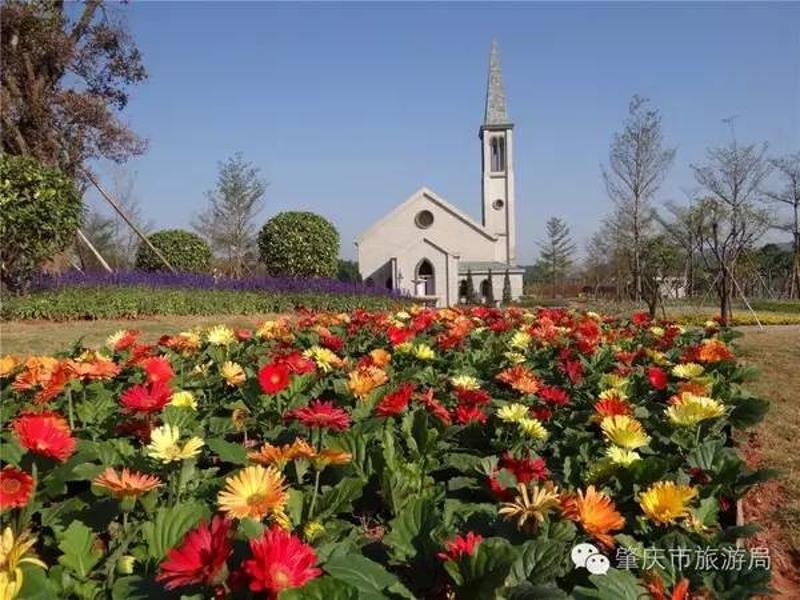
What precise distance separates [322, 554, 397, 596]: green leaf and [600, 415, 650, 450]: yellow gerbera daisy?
81 cm

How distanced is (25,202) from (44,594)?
10.8 m

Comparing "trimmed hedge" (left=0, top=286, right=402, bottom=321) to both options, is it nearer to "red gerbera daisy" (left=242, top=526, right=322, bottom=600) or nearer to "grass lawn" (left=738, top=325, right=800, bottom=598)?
"grass lawn" (left=738, top=325, right=800, bottom=598)

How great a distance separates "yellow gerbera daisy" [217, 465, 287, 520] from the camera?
1.18 metres

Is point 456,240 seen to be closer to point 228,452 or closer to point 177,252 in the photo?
point 177,252

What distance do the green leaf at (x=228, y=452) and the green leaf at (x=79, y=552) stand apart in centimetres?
43

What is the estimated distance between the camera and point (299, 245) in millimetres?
20641

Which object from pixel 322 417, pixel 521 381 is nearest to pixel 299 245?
pixel 521 381

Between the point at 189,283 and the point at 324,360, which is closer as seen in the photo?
the point at 324,360

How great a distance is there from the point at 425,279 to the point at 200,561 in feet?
103

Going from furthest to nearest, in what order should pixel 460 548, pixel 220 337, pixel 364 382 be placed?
1. pixel 220 337
2. pixel 364 382
3. pixel 460 548

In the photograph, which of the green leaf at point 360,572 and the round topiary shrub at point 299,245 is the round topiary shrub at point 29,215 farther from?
the green leaf at point 360,572

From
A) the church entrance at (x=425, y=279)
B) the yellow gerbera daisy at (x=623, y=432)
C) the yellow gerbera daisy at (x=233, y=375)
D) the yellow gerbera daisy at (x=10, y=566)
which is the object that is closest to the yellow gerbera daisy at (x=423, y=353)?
the yellow gerbera daisy at (x=233, y=375)

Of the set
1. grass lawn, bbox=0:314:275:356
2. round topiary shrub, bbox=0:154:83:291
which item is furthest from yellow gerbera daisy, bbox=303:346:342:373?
round topiary shrub, bbox=0:154:83:291

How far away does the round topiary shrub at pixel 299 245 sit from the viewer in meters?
20.7
